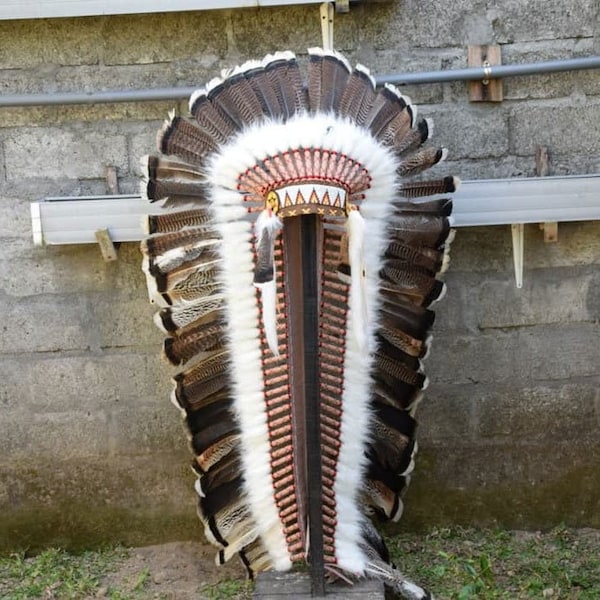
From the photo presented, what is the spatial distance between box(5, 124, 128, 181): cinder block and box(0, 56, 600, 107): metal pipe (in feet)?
0.35

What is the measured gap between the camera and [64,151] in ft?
11.1

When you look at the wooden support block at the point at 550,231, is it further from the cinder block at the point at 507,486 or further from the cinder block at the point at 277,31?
the cinder block at the point at 277,31

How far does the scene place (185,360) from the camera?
123 inches

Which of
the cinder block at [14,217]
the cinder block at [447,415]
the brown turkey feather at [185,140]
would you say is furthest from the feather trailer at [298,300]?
the cinder block at [14,217]

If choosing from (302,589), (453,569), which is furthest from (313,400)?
(453,569)

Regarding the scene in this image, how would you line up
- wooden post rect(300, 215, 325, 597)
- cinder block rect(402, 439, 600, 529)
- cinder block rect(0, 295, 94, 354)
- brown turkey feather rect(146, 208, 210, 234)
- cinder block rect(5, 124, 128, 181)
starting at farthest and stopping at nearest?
cinder block rect(402, 439, 600, 529) < cinder block rect(0, 295, 94, 354) < cinder block rect(5, 124, 128, 181) < brown turkey feather rect(146, 208, 210, 234) < wooden post rect(300, 215, 325, 597)

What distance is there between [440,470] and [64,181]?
1.58 meters

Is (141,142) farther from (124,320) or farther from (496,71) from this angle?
(496,71)

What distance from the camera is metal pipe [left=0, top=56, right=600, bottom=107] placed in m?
3.29

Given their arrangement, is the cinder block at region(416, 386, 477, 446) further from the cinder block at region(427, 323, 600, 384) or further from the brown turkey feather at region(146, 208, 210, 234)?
the brown turkey feather at region(146, 208, 210, 234)

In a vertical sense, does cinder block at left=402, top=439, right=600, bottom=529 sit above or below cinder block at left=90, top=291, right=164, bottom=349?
below

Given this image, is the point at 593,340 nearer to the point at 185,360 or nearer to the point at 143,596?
the point at 185,360

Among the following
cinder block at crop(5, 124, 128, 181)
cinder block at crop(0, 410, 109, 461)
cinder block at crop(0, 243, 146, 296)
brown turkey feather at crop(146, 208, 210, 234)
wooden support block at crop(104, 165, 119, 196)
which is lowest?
cinder block at crop(0, 410, 109, 461)

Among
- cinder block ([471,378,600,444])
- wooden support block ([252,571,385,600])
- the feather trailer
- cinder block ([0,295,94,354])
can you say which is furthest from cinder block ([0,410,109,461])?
cinder block ([471,378,600,444])
